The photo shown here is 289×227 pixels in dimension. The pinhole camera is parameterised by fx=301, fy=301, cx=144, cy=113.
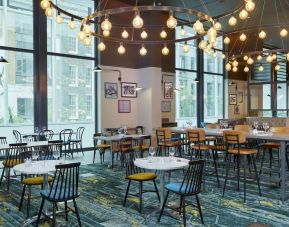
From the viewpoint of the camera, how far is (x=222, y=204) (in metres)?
4.73

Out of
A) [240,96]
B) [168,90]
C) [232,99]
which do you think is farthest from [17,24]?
[240,96]

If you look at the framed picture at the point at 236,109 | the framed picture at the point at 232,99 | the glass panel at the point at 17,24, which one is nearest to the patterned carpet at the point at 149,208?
the glass panel at the point at 17,24

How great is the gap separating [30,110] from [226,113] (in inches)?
381

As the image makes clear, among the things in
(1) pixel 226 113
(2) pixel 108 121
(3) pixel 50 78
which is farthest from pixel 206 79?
(3) pixel 50 78

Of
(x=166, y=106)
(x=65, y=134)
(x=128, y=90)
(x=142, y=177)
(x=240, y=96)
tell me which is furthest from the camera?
(x=240, y=96)

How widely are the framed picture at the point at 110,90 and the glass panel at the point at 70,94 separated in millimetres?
503

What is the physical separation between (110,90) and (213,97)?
20.6 feet

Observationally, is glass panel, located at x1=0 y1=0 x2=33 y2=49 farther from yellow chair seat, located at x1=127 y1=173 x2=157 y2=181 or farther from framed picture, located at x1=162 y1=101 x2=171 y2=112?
yellow chair seat, located at x1=127 y1=173 x2=157 y2=181

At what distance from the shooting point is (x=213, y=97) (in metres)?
14.8

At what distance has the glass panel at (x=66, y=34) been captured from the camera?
31.2 feet

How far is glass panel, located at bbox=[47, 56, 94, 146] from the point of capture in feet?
31.4

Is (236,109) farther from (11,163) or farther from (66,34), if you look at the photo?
(11,163)

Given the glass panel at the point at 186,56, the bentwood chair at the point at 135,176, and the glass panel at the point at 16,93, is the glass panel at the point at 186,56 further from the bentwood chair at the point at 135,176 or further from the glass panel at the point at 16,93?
the bentwood chair at the point at 135,176

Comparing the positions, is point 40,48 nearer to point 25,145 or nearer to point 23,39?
point 23,39
